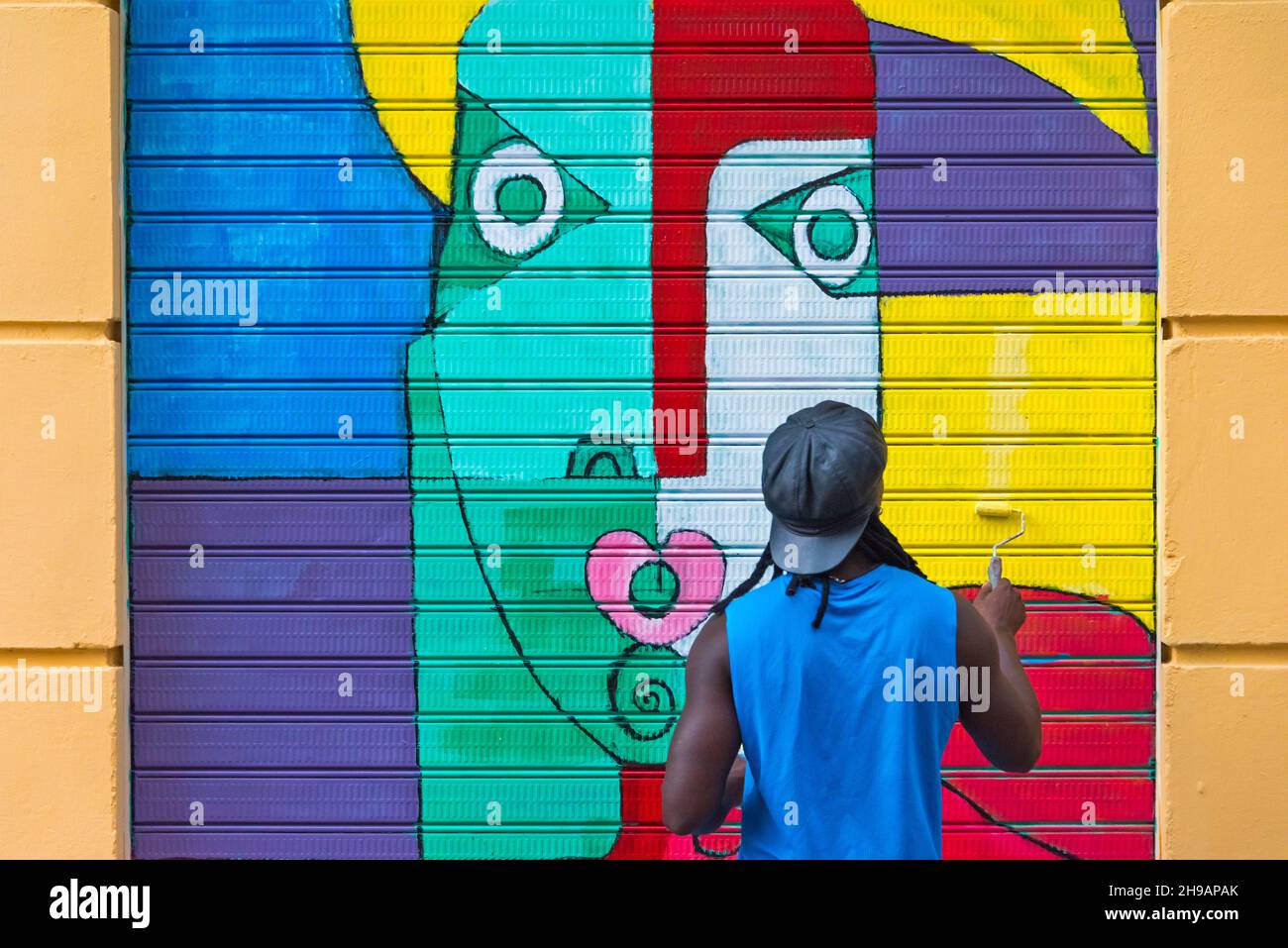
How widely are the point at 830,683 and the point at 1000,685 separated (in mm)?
414

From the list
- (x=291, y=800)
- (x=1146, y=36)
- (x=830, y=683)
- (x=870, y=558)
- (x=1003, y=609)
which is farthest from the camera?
(x=291, y=800)

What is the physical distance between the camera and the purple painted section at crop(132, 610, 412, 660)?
13.8 feet

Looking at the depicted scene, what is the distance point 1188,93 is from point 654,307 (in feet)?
6.58

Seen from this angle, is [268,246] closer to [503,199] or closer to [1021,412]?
[503,199]

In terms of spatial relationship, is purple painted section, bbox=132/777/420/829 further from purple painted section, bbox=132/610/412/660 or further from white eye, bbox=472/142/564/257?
white eye, bbox=472/142/564/257

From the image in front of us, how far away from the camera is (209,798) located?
13.9ft

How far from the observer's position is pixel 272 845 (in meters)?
4.20

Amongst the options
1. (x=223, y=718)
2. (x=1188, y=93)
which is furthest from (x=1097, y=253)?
(x=223, y=718)

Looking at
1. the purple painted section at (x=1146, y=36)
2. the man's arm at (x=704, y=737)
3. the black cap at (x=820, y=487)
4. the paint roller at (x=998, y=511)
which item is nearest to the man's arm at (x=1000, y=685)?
the black cap at (x=820, y=487)

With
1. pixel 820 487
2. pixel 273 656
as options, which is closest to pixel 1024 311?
pixel 820 487

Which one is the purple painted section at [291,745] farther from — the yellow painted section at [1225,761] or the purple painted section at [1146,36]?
the purple painted section at [1146,36]

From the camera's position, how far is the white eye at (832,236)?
4176 mm

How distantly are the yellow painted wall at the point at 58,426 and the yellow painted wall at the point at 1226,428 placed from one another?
3760 millimetres

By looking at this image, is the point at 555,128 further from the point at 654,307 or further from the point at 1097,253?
the point at 1097,253
